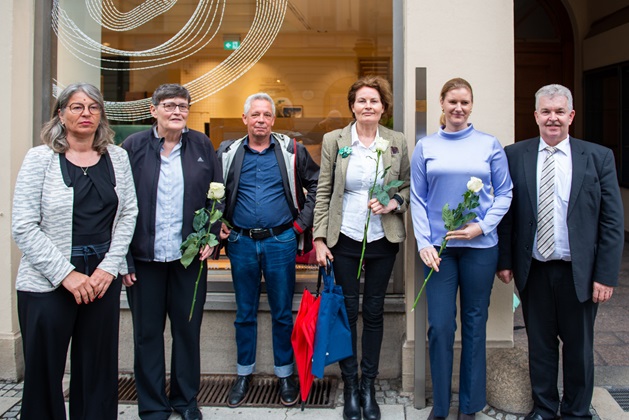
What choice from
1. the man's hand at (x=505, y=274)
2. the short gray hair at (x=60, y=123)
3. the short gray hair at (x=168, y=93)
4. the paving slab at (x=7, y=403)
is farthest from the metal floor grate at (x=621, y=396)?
the paving slab at (x=7, y=403)

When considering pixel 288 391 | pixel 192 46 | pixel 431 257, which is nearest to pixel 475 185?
pixel 431 257

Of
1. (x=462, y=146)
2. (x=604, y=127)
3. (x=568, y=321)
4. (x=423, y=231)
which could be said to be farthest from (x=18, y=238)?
(x=604, y=127)

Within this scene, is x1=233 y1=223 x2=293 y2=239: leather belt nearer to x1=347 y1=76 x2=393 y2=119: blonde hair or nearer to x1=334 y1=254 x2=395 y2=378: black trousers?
x1=334 y1=254 x2=395 y2=378: black trousers

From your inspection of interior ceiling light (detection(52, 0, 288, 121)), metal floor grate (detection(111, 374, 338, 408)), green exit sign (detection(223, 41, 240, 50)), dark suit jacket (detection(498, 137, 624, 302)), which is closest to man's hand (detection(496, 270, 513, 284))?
dark suit jacket (detection(498, 137, 624, 302))

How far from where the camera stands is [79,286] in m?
2.91

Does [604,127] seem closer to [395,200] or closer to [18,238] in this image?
[395,200]

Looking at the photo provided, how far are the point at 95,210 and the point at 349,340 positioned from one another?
1.72 metres

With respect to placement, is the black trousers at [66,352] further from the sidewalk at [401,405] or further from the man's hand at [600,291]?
the man's hand at [600,291]

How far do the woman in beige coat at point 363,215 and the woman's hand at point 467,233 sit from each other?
0.40m

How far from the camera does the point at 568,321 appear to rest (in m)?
3.39

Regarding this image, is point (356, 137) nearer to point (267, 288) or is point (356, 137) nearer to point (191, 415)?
point (267, 288)

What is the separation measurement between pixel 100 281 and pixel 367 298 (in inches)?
63.9

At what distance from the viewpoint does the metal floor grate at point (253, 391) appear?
396 cm

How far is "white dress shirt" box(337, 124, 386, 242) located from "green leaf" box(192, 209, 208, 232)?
0.85 metres
